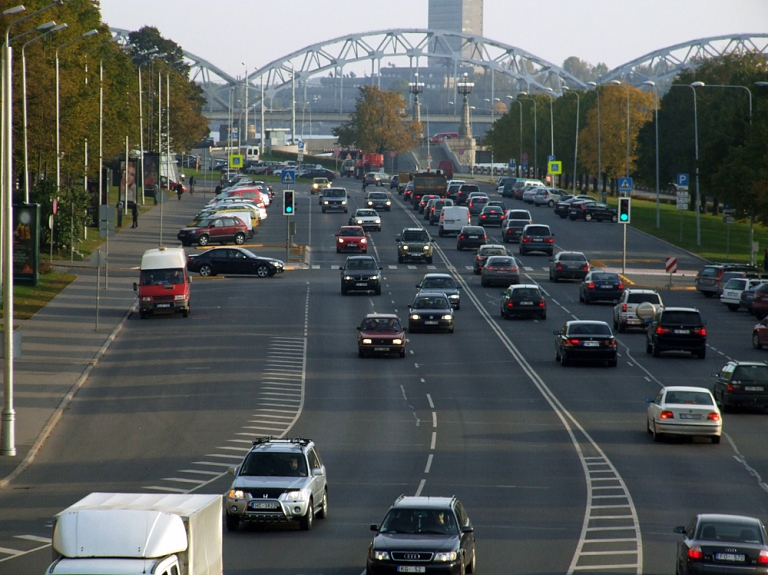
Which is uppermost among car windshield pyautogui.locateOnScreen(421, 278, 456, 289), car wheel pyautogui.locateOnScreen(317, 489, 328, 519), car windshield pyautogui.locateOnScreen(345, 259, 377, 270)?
car windshield pyautogui.locateOnScreen(345, 259, 377, 270)

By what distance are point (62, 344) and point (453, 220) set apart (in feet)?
144

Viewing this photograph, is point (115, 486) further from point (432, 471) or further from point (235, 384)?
point (235, 384)

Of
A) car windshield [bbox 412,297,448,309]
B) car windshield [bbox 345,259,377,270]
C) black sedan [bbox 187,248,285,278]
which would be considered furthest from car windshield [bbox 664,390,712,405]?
black sedan [bbox 187,248,285,278]

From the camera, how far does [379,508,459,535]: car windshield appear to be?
18.2 m

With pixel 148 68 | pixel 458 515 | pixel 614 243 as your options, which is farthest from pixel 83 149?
pixel 458 515

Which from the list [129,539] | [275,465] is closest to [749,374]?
[275,465]

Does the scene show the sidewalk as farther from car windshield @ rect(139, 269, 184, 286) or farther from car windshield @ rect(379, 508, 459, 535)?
car windshield @ rect(379, 508, 459, 535)

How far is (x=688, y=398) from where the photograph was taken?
3059cm

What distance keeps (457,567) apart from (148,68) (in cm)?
11949

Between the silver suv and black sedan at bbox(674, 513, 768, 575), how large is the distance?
6657mm

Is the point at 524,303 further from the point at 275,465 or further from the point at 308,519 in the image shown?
the point at 308,519

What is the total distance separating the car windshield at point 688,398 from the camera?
1203 inches

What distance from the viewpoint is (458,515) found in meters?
18.6

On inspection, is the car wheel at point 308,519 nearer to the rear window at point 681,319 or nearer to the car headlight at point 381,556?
the car headlight at point 381,556
